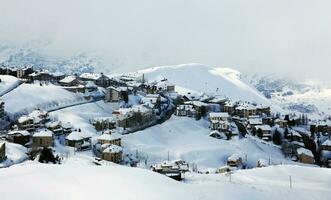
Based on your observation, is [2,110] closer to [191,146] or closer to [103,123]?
[103,123]

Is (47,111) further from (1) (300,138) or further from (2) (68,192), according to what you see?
(2) (68,192)

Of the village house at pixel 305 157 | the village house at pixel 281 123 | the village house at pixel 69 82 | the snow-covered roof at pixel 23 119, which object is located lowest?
the village house at pixel 305 157

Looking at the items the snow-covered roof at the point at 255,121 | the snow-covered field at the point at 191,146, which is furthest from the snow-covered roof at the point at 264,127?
the snow-covered field at the point at 191,146

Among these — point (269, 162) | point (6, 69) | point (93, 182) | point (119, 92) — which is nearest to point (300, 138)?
point (269, 162)

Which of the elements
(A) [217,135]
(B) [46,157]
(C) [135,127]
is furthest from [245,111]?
(B) [46,157]

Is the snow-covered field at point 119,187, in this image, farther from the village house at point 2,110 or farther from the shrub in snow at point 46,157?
the village house at point 2,110

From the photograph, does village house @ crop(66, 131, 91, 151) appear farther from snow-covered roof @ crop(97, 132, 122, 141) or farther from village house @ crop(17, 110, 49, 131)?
village house @ crop(17, 110, 49, 131)

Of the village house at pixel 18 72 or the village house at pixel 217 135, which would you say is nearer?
the village house at pixel 217 135

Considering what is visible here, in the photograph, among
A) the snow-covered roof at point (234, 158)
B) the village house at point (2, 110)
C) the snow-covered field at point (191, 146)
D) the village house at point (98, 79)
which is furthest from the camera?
the village house at point (98, 79)
